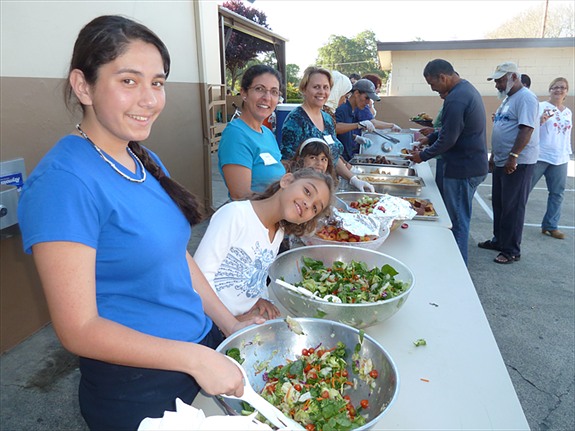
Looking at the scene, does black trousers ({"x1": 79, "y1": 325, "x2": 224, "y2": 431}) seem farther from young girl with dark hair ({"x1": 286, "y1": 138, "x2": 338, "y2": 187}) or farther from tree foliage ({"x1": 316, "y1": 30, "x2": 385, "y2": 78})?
tree foliage ({"x1": 316, "y1": 30, "x2": 385, "y2": 78})

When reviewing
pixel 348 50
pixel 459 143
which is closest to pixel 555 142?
pixel 459 143

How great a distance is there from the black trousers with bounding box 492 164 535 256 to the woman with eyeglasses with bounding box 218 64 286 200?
2936 millimetres

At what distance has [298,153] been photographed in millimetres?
2607

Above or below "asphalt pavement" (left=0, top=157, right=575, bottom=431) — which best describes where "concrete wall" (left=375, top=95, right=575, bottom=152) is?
above

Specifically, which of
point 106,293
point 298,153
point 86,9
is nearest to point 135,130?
point 106,293

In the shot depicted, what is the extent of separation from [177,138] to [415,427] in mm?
4187

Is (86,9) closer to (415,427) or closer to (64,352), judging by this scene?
(64,352)

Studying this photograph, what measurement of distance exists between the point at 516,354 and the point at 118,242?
288 centimetres

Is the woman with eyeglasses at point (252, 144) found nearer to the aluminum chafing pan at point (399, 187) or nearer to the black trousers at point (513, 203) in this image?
the aluminum chafing pan at point (399, 187)

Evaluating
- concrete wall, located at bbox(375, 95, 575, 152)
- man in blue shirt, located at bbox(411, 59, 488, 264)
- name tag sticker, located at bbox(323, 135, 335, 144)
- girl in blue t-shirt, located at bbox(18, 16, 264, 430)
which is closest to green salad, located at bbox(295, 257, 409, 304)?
girl in blue t-shirt, located at bbox(18, 16, 264, 430)

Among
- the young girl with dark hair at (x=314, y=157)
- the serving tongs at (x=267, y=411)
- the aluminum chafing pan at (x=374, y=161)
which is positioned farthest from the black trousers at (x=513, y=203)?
the serving tongs at (x=267, y=411)

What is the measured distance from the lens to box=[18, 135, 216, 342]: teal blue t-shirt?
763 millimetres

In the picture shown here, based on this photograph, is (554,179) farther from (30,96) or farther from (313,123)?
(30,96)

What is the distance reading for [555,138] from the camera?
4.63 meters
